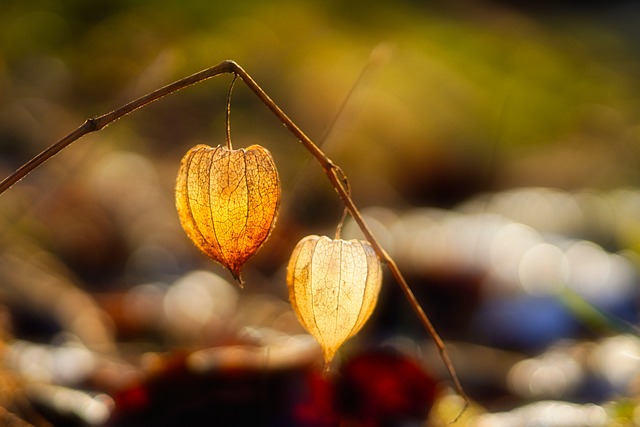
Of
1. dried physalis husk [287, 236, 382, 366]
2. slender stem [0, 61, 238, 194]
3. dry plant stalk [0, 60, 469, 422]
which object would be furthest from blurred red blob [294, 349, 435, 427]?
slender stem [0, 61, 238, 194]

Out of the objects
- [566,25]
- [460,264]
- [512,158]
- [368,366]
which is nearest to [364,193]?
[512,158]

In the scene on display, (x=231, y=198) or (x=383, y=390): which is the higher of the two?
(x=231, y=198)

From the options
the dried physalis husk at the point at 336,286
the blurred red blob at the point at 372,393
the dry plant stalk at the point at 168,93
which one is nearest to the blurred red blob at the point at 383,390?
the blurred red blob at the point at 372,393

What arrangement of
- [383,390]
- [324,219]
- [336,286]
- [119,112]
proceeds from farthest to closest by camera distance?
[324,219] < [383,390] < [336,286] < [119,112]

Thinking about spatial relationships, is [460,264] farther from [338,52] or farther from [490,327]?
[338,52]

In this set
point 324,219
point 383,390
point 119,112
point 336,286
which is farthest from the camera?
point 324,219

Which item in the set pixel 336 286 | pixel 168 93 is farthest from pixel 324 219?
pixel 168 93

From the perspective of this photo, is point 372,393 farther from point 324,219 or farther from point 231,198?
point 324,219

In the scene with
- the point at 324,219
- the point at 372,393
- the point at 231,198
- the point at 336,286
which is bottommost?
the point at 324,219
